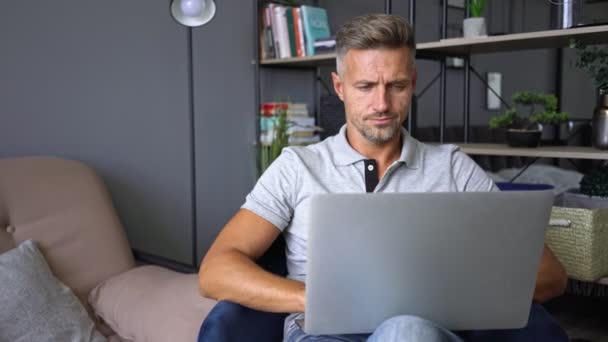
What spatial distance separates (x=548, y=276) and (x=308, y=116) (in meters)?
2.10

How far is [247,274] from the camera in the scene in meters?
1.28

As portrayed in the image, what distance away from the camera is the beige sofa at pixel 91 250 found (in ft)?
5.32

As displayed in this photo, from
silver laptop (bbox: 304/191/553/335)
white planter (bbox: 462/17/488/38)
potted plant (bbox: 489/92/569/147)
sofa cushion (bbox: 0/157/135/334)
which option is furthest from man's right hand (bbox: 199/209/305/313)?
white planter (bbox: 462/17/488/38)

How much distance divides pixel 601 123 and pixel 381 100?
4.25 feet

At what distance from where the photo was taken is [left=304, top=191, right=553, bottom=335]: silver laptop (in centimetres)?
96

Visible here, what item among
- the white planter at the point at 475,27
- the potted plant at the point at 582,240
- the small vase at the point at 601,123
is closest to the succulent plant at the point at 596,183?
the potted plant at the point at 582,240

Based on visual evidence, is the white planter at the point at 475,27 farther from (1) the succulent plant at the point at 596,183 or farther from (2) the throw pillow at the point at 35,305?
(2) the throw pillow at the point at 35,305

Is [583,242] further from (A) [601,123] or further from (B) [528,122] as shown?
(B) [528,122]

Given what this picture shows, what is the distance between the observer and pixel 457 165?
61.8 inches

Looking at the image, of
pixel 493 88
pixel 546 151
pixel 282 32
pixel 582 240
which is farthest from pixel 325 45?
pixel 493 88

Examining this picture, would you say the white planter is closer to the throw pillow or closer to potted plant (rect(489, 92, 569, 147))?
potted plant (rect(489, 92, 569, 147))

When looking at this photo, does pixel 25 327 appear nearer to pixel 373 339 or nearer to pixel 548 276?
pixel 373 339

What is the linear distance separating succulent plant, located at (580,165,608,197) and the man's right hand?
153cm

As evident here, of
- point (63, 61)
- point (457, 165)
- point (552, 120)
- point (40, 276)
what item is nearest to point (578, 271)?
point (552, 120)
